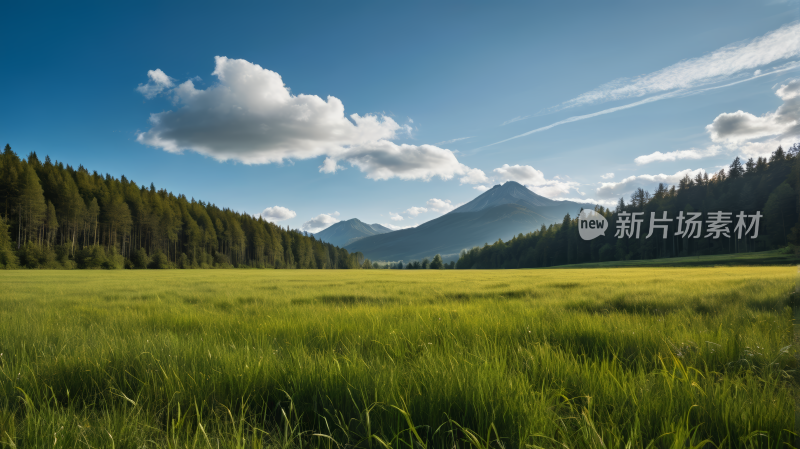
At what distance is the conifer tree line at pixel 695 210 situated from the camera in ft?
197

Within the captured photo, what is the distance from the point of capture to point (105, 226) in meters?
71.8

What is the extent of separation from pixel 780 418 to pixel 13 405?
162 inches

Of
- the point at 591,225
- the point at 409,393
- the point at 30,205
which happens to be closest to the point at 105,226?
the point at 30,205

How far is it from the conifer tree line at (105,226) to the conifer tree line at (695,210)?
334 feet

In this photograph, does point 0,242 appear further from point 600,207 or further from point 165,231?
point 600,207

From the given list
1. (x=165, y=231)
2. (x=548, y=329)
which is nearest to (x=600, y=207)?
(x=548, y=329)

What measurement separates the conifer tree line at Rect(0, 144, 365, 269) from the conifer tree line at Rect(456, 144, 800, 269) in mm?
101800

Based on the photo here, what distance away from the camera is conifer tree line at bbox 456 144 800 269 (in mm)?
59906

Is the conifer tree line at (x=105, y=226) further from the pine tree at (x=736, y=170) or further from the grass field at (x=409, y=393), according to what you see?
the pine tree at (x=736, y=170)

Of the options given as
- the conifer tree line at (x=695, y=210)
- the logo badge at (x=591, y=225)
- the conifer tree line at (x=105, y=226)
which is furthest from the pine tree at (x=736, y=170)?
the conifer tree line at (x=105, y=226)

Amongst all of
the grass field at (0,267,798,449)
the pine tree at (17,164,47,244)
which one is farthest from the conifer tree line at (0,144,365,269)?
the grass field at (0,267,798,449)

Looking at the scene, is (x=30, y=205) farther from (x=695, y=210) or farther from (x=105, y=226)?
(x=695, y=210)

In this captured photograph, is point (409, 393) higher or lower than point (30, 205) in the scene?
lower

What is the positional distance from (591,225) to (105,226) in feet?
432
